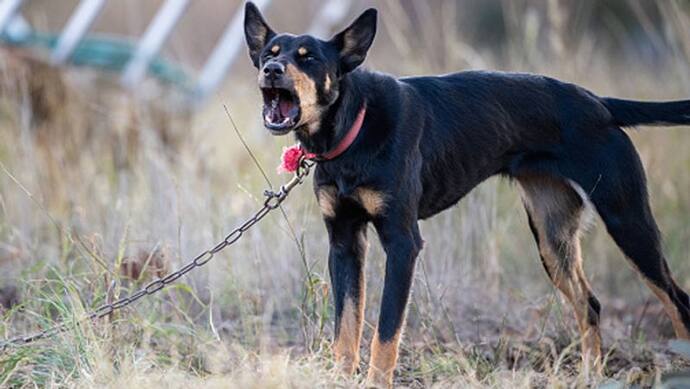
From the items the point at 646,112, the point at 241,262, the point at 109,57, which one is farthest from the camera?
the point at 109,57

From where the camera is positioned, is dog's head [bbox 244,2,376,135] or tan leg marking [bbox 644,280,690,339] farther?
tan leg marking [bbox 644,280,690,339]

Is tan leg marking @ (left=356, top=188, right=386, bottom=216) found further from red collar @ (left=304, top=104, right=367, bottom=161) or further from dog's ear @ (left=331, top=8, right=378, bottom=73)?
dog's ear @ (left=331, top=8, right=378, bottom=73)

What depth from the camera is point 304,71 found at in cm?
466

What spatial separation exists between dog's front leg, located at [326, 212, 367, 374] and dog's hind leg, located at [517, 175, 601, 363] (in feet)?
3.45

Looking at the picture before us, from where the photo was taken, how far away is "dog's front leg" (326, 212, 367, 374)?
492cm

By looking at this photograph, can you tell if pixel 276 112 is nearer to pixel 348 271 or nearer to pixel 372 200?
pixel 372 200

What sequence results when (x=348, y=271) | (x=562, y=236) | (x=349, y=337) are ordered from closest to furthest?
(x=349, y=337) < (x=348, y=271) < (x=562, y=236)

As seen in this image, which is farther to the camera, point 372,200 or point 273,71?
point 372,200

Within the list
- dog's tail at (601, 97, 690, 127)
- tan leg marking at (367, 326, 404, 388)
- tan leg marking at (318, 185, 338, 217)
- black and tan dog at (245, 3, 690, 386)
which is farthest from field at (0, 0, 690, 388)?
dog's tail at (601, 97, 690, 127)

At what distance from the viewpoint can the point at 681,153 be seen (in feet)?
27.2

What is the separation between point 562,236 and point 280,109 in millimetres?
1739

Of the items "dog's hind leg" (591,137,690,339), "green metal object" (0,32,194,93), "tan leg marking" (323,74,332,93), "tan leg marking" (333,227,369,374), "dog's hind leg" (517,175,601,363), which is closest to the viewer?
"tan leg marking" (323,74,332,93)

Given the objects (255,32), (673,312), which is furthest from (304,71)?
(673,312)

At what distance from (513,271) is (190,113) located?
3.19 m
